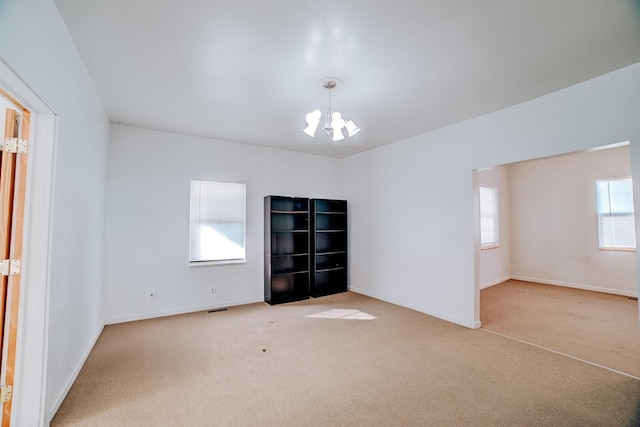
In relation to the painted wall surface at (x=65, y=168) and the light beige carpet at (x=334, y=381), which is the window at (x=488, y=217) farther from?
the painted wall surface at (x=65, y=168)

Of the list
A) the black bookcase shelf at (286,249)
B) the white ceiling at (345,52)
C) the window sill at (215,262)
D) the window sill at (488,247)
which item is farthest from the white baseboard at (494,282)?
the window sill at (215,262)

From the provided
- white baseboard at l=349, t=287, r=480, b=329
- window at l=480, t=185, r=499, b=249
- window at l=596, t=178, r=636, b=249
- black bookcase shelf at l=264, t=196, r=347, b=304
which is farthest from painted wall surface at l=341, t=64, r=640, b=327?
window at l=596, t=178, r=636, b=249

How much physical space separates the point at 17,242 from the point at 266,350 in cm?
225

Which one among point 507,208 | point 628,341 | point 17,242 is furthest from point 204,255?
point 507,208

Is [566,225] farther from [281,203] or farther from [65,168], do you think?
[65,168]

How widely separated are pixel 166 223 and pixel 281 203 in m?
1.87

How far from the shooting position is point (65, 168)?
2.09m

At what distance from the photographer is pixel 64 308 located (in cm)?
215

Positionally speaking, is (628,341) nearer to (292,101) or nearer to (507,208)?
(507,208)

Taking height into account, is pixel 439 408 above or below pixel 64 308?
below

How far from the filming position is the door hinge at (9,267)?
164 centimetres

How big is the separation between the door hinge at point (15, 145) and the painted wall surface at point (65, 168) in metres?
0.17

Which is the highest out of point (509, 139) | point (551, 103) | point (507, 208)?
point (551, 103)

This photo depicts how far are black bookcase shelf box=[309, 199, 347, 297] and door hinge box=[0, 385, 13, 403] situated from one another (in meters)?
3.95
